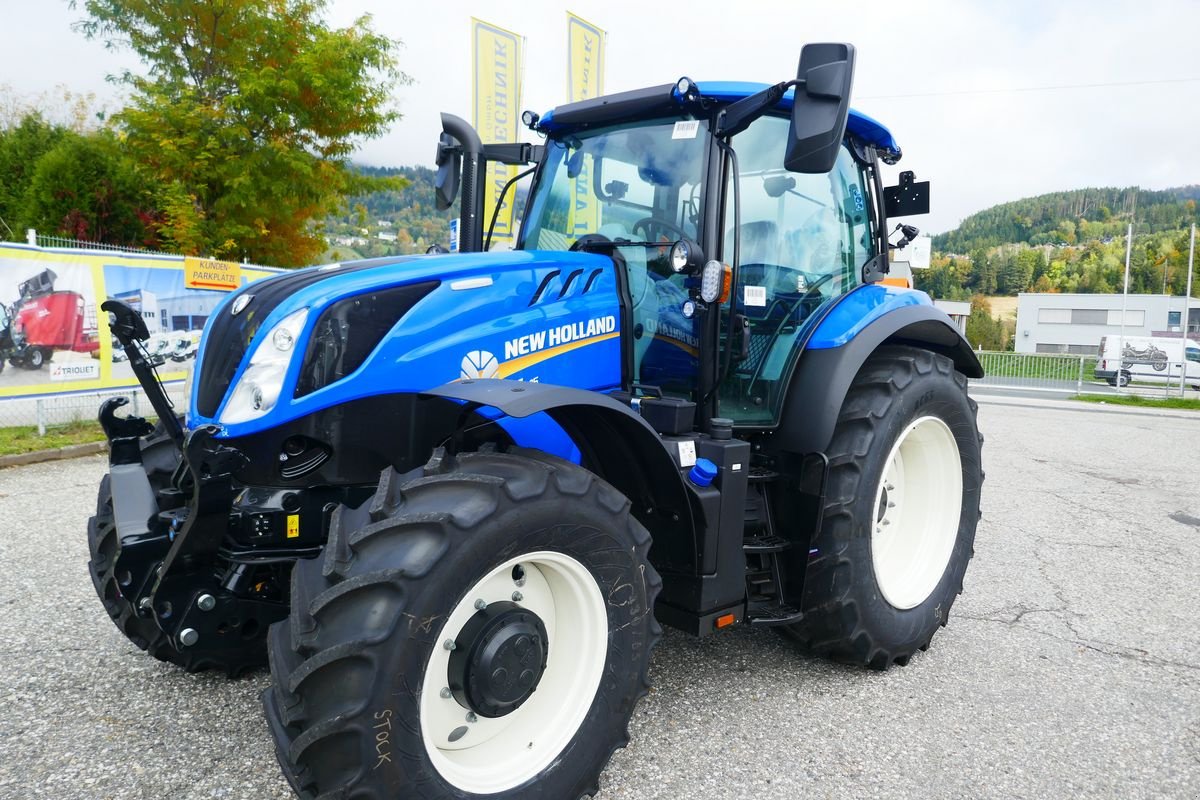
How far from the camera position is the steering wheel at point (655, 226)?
304 cm

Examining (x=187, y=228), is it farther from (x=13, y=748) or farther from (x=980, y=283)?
(x=980, y=283)

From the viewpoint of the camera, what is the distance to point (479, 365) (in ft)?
8.52

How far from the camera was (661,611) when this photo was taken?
2871 millimetres

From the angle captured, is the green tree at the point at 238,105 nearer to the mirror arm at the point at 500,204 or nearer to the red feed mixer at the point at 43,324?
the red feed mixer at the point at 43,324

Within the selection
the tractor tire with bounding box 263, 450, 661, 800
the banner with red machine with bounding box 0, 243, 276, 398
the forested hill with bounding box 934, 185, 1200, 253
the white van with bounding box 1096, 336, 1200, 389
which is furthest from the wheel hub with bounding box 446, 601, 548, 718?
the forested hill with bounding box 934, 185, 1200, 253

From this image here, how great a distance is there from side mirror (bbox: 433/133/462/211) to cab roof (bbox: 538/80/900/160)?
448mm

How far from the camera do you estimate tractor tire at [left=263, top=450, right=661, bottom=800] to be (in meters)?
1.88

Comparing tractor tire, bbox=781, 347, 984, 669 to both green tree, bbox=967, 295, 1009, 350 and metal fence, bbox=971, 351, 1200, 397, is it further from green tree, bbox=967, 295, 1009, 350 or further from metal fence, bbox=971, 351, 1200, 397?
green tree, bbox=967, 295, 1009, 350

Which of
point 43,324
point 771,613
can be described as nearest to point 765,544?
point 771,613

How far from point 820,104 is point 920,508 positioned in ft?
7.16

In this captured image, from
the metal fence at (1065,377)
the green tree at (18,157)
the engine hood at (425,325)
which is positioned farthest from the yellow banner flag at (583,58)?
the metal fence at (1065,377)

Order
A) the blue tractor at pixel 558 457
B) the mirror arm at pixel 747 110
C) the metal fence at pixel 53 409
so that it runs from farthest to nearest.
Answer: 1. the metal fence at pixel 53 409
2. the mirror arm at pixel 747 110
3. the blue tractor at pixel 558 457

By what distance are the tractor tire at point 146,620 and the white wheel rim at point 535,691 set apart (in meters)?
0.98

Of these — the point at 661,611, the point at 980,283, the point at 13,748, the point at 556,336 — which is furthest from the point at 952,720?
the point at 980,283
